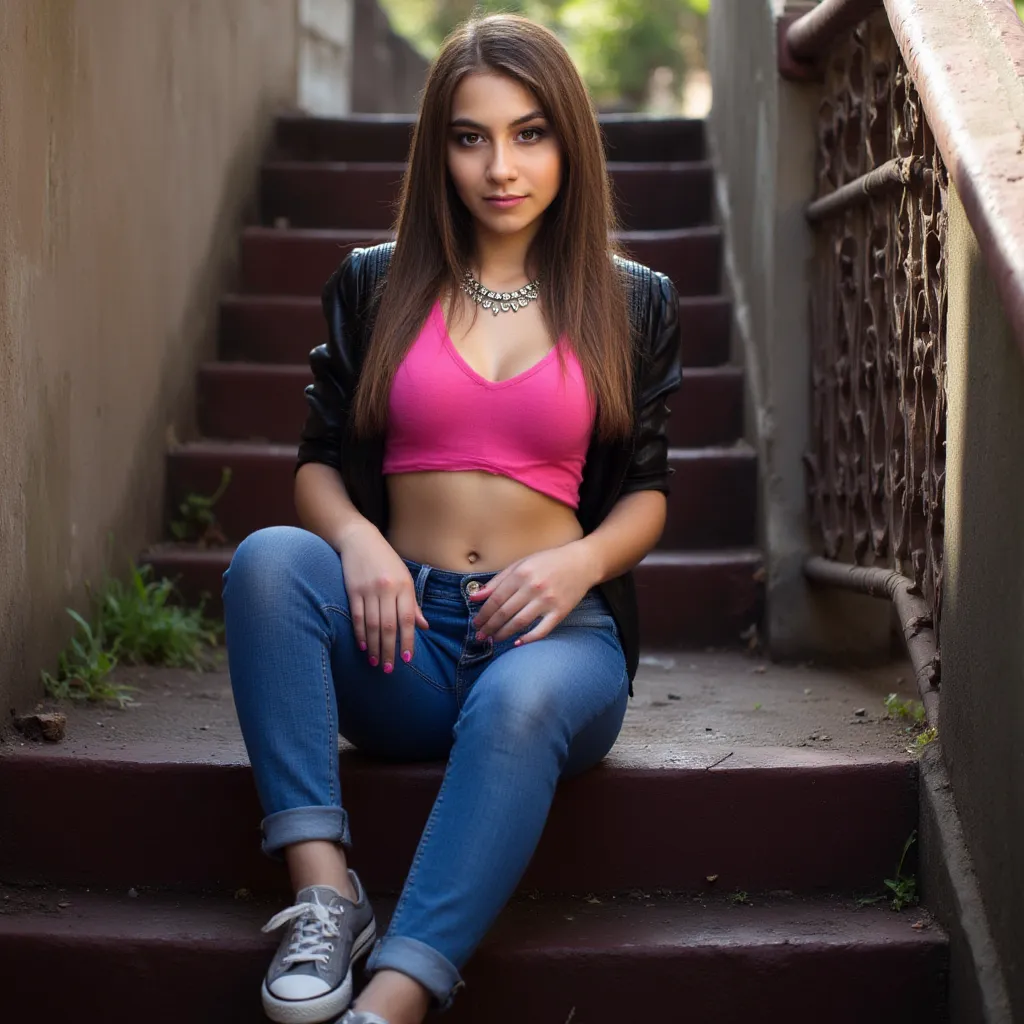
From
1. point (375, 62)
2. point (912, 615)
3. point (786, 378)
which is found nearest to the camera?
point (912, 615)

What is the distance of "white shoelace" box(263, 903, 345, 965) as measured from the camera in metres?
2.06

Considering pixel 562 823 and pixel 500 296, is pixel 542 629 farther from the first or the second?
pixel 500 296

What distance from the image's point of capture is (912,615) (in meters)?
2.77

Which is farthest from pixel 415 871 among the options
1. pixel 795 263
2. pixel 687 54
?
pixel 687 54

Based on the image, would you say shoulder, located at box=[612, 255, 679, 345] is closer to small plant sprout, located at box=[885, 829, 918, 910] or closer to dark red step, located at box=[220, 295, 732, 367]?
small plant sprout, located at box=[885, 829, 918, 910]

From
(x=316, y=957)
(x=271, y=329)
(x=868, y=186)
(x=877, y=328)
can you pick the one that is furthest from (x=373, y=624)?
(x=271, y=329)

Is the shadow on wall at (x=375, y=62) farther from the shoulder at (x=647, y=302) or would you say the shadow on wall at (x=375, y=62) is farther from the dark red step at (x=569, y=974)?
the dark red step at (x=569, y=974)

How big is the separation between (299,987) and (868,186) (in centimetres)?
206

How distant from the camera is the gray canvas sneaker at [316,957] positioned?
79.0 inches

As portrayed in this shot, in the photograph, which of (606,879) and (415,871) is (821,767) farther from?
(415,871)

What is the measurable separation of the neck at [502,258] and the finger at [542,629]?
67 centimetres

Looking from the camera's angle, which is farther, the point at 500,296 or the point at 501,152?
the point at 500,296

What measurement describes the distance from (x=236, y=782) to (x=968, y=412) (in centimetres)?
146

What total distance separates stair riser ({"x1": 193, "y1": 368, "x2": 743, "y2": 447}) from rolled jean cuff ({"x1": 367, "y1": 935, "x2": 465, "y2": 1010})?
2461 mm
